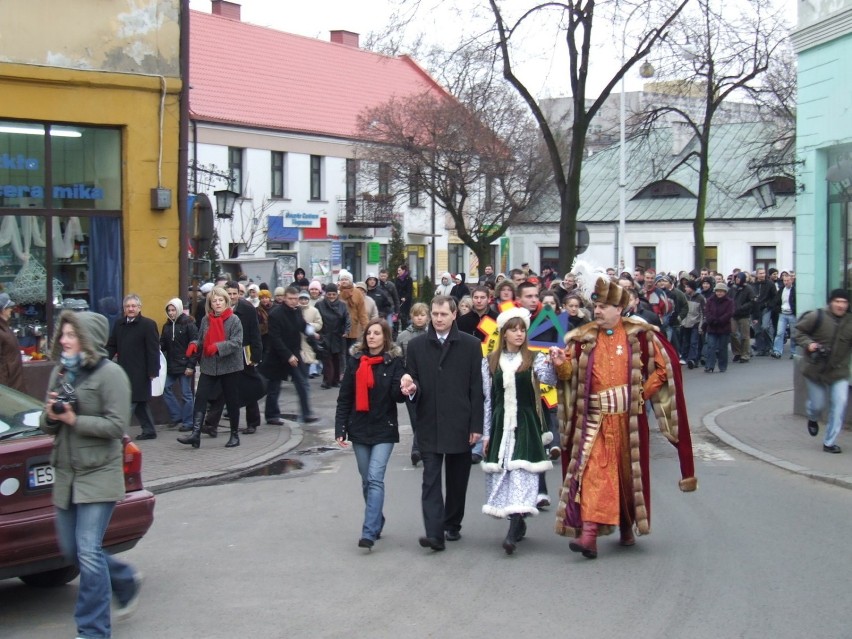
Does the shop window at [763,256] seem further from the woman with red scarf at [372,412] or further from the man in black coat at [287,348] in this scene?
the woman with red scarf at [372,412]

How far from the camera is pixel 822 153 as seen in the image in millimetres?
14367

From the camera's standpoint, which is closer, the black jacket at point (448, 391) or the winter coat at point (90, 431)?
the winter coat at point (90, 431)

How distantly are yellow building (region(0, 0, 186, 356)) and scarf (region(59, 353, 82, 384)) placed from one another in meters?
7.57

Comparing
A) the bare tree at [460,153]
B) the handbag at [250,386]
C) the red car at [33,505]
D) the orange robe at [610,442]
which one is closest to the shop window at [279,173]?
the bare tree at [460,153]

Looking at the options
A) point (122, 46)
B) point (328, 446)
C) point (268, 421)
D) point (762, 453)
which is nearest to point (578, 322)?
point (762, 453)

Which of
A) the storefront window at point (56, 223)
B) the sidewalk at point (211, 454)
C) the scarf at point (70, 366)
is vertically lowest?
the sidewalk at point (211, 454)

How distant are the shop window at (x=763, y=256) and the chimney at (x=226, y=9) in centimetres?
2502

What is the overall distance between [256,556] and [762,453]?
634 cm

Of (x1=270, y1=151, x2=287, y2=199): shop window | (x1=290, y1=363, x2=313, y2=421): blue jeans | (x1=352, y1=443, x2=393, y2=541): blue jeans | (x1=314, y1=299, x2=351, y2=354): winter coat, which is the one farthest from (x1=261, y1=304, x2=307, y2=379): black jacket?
(x1=270, y1=151, x2=287, y2=199): shop window

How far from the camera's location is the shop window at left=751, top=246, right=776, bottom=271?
46906 millimetres

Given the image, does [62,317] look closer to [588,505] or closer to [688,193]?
[588,505]

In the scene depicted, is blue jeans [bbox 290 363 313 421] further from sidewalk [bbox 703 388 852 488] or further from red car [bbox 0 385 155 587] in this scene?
red car [bbox 0 385 155 587]

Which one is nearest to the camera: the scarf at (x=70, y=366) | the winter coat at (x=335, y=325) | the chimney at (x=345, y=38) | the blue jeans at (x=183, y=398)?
the scarf at (x=70, y=366)

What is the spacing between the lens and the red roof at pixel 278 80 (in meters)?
44.8
